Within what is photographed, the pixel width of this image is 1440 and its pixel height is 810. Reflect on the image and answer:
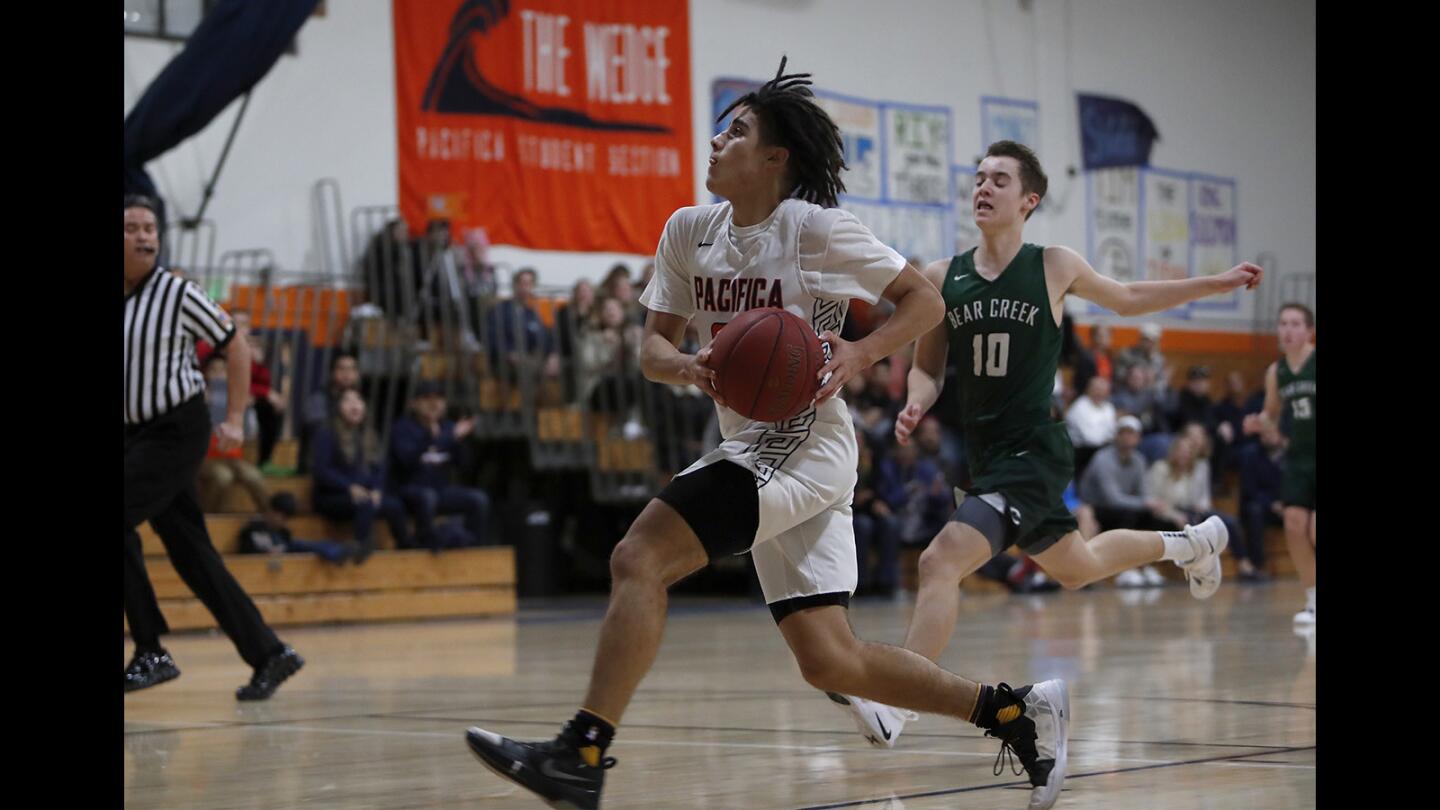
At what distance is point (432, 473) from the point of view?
1259cm

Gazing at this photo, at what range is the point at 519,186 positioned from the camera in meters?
16.0

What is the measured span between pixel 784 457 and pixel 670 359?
32cm

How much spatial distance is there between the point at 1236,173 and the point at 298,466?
14.3 metres

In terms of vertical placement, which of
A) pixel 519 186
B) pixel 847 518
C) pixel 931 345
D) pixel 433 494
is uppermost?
pixel 519 186

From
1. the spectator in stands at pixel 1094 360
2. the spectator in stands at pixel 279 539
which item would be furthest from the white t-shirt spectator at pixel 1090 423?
the spectator in stands at pixel 279 539

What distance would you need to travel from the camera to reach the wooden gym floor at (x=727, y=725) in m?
4.16

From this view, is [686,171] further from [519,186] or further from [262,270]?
[262,270]

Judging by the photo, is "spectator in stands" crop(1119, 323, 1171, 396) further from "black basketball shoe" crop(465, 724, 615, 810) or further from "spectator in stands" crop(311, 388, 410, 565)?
"black basketball shoe" crop(465, 724, 615, 810)

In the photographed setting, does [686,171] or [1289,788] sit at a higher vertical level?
[686,171]

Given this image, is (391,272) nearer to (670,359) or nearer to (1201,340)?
(670,359)

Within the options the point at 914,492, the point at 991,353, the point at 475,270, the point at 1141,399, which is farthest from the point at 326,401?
the point at 1141,399

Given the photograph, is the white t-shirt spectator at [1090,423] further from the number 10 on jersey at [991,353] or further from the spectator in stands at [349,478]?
the number 10 on jersey at [991,353]

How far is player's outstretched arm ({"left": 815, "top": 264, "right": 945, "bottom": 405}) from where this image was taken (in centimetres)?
375
